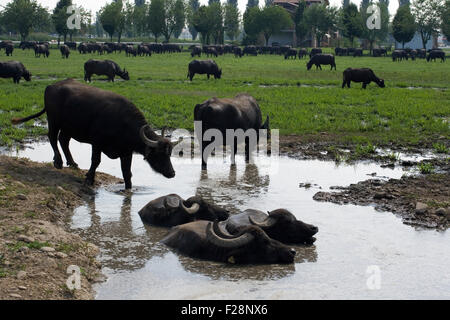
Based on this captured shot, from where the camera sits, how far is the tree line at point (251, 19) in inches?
3246

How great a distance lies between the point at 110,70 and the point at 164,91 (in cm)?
739

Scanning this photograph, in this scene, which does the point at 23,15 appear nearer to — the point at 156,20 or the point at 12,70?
the point at 156,20

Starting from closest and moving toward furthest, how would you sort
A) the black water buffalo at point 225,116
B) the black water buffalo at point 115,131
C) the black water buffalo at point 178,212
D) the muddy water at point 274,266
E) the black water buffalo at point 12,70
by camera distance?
1. the muddy water at point 274,266
2. the black water buffalo at point 178,212
3. the black water buffalo at point 115,131
4. the black water buffalo at point 225,116
5. the black water buffalo at point 12,70

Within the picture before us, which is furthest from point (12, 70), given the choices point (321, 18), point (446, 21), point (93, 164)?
point (321, 18)

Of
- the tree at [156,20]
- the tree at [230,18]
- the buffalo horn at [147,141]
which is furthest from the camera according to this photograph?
the tree at [230,18]

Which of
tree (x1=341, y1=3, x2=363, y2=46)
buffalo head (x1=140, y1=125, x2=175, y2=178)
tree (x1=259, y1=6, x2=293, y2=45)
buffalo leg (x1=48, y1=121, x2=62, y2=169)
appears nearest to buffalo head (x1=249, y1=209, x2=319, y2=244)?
buffalo head (x1=140, y1=125, x2=175, y2=178)

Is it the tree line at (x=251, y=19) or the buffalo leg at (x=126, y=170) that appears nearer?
the buffalo leg at (x=126, y=170)

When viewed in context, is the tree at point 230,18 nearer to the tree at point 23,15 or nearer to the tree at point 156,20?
the tree at point 156,20

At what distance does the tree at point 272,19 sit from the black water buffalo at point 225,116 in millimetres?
82192

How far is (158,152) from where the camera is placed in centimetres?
972

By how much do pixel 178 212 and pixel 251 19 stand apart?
89.5m

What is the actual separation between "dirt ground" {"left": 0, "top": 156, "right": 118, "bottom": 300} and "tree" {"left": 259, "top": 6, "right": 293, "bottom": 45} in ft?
280

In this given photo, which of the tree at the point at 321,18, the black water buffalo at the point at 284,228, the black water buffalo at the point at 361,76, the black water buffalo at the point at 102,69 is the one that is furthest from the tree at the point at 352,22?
the black water buffalo at the point at 284,228

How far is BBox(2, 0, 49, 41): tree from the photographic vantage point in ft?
269
